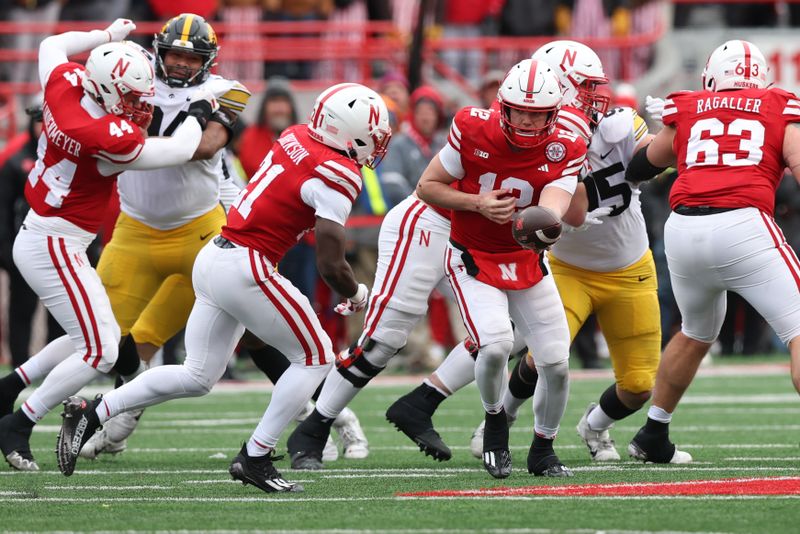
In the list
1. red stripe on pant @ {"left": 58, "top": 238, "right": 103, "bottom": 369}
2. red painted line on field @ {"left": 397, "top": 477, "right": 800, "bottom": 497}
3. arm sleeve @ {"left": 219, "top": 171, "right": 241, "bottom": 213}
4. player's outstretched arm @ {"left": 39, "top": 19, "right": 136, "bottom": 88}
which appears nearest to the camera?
red painted line on field @ {"left": 397, "top": 477, "right": 800, "bottom": 497}

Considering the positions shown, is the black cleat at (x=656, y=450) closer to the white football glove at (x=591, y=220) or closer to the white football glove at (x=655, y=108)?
the white football glove at (x=591, y=220)

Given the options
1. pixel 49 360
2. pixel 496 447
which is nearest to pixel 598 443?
pixel 496 447

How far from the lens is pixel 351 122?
606cm

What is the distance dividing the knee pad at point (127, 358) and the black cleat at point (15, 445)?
1.92 ft

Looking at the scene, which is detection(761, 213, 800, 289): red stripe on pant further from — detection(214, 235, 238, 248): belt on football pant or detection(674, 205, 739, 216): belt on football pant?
detection(214, 235, 238, 248): belt on football pant

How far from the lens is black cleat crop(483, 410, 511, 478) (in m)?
6.24

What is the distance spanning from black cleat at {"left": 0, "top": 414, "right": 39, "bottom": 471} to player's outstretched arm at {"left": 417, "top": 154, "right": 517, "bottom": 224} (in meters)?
2.13

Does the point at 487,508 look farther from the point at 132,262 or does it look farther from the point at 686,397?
the point at 686,397

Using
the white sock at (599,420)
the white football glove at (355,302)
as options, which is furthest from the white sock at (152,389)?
the white sock at (599,420)

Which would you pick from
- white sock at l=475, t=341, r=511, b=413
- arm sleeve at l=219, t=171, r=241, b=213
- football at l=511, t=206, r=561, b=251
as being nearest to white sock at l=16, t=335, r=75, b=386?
arm sleeve at l=219, t=171, r=241, b=213

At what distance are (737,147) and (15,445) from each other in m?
3.46

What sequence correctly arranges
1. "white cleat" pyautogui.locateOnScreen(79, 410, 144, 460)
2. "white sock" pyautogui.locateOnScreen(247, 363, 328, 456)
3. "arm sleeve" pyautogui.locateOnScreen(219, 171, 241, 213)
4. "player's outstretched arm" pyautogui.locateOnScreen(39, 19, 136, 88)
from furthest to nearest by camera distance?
1. "arm sleeve" pyautogui.locateOnScreen(219, 171, 241, 213)
2. "white cleat" pyautogui.locateOnScreen(79, 410, 144, 460)
3. "player's outstretched arm" pyautogui.locateOnScreen(39, 19, 136, 88)
4. "white sock" pyautogui.locateOnScreen(247, 363, 328, 456)

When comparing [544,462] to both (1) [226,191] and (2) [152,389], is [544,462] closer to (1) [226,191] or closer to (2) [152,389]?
(2) [152,389]

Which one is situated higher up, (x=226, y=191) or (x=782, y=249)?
(x=782, y=249)
